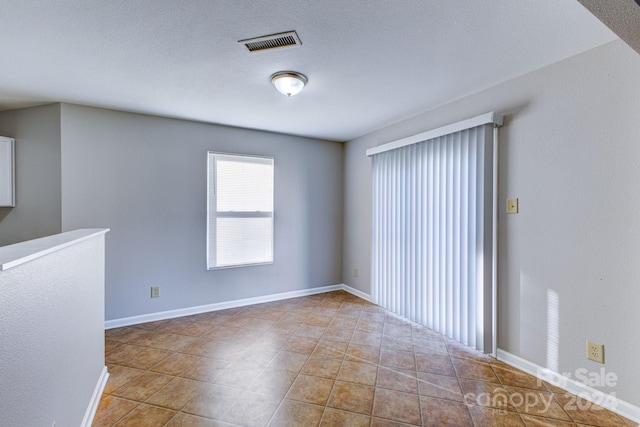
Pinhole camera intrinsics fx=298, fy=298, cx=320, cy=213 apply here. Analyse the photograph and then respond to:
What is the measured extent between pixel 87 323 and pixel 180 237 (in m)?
1.87

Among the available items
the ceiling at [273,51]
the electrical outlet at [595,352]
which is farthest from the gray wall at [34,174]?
the electrical outlet at [595,352]

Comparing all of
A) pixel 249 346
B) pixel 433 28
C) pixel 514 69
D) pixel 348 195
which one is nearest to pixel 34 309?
pixel 249 346

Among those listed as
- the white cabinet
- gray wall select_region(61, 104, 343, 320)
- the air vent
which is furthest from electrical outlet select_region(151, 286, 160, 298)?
the air vent

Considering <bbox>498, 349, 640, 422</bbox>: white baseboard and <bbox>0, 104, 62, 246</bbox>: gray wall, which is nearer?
<bbox>498, 349, 640, 422</bbox>: white baseboard

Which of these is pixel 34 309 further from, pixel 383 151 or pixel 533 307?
pixel 383 151

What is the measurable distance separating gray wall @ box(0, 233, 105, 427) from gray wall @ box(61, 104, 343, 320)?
1515 millimetres

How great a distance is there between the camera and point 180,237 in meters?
3.59

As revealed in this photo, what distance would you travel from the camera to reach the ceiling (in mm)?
1649

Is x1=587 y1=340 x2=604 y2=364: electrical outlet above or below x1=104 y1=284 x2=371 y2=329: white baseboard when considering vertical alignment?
above

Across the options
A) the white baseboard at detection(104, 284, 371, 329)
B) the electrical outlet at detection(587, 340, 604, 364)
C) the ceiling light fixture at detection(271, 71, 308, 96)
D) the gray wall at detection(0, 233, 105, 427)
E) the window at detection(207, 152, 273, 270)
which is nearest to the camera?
the gray wall at detection(0, 233, 105, 427)

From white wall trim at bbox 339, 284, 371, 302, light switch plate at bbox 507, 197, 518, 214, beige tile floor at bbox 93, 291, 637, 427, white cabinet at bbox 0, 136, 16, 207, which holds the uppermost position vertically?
white cabinet at bbox 0, 136, 16, 207

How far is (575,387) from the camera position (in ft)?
6.79

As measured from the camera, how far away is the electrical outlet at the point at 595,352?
1959 mm

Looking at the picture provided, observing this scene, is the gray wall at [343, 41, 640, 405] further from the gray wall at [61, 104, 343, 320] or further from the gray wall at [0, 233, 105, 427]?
the gray wall at [0, 233, 105, 427]
